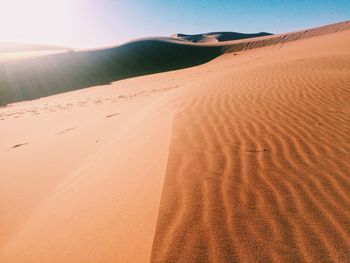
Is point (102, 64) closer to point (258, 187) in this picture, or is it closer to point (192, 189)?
point (192, 189)

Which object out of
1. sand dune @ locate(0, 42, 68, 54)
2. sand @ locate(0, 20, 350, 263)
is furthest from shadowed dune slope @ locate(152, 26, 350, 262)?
sand dune @ locate(0, 42, 68, 54)

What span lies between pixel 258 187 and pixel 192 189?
2.30 feet

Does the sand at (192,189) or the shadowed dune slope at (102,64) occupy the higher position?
the sand at (192,189)

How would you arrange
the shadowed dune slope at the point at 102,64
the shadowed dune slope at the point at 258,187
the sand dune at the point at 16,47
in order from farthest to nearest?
the sand dune at the point at 16,47, the shadowed dune slope at the point at 102,64, the shadowed dune slope at the point at 258,187

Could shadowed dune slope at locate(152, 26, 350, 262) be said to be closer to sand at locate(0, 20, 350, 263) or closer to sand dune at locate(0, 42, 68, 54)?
sand at locate(0, 20, 350, 263)

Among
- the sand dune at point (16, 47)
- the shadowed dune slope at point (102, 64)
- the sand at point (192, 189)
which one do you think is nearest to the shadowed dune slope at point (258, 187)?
the sand at point (192, 189)

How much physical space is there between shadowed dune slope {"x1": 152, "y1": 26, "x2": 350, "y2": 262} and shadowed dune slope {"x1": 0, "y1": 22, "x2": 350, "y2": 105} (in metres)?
19.5

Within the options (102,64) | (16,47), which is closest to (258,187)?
(102,64)

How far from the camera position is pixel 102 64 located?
111 feet

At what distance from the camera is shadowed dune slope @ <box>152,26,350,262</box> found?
2.28 m

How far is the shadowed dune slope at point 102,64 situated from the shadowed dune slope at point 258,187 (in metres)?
19.5

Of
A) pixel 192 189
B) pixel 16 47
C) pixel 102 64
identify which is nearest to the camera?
pixel 192 189

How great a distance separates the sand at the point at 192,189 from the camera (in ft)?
7.73

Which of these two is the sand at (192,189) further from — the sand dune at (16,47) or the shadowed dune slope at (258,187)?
the sand dune at (16,47)
